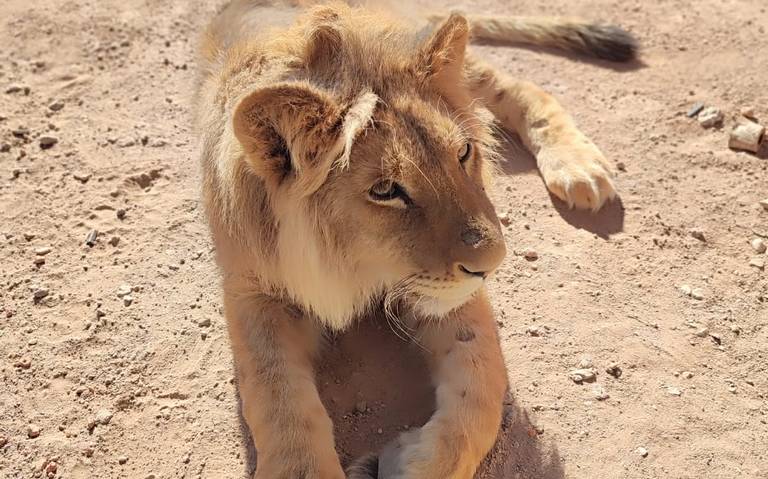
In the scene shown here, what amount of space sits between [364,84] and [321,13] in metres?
0.44

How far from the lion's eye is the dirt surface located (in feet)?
3.51

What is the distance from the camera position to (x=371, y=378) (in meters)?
3.42

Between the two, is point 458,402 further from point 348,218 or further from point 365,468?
point 348,218

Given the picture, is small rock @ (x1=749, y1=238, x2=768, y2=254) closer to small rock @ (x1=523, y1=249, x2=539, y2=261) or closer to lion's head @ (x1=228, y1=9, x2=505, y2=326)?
small rock @ (x1=523, y1=249, x2=539, y2=261)

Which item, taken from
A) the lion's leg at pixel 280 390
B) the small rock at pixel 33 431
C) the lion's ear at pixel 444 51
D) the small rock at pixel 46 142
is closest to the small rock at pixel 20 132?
the small rock at pixel 46 142

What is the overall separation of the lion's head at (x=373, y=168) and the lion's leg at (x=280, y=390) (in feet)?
1.17

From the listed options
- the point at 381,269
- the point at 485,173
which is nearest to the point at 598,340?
the point at 485,173

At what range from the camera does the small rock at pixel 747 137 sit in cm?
450

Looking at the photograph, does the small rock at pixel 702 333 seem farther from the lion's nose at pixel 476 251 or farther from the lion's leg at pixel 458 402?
the lion's nose at pixel 476 251

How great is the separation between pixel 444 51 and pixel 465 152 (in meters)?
0.41

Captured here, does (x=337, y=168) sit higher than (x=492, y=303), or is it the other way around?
(x=337, y=168)

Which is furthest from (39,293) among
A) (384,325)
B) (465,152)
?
(465,152)

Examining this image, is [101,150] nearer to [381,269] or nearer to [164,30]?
[164,30]

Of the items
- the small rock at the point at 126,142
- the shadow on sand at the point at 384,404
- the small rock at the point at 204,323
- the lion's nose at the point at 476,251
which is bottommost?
the small rock at the point at 204,323
